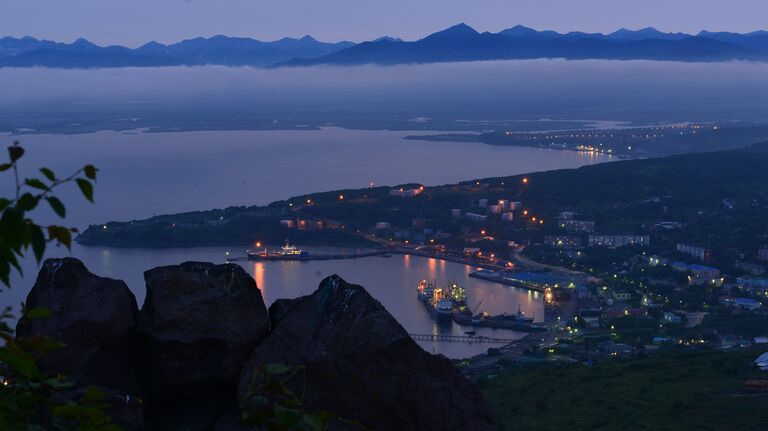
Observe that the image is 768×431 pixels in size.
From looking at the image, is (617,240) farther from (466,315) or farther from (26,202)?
→ (26,202)

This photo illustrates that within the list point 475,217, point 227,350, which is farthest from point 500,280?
point 227,350

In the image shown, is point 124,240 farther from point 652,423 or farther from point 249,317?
point 249,317

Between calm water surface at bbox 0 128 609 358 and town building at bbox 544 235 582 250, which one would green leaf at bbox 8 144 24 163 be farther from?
town building at bbox 544 235 582 250

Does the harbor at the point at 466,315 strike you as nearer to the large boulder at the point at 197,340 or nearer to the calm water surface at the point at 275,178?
the calm water surface at the point at 275,178

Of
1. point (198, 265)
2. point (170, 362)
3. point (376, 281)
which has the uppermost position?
point (198, 265)

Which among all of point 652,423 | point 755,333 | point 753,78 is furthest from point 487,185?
point 753,78

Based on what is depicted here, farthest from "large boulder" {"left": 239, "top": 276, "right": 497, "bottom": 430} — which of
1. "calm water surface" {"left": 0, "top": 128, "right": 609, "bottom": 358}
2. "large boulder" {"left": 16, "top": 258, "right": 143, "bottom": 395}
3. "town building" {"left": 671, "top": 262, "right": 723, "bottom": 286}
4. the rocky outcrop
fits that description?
"town building" {"left": 671, "top": 262, "right": 723, "bottom": 286}
